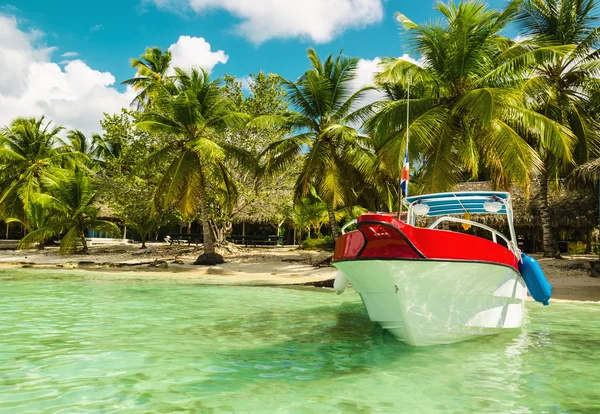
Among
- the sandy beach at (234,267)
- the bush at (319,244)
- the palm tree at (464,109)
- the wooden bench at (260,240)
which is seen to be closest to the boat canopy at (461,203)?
the palm tree at (464,109)

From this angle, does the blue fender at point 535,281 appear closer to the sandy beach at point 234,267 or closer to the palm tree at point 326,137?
the sandy beach at point 234,267

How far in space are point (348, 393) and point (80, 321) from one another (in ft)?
18.0

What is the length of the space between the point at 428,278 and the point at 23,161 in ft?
94.5

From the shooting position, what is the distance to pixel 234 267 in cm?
1855

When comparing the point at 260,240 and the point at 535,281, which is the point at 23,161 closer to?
the point at 260,240

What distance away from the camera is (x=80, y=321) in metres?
8.09

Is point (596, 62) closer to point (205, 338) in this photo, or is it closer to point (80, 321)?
point (205, 338)

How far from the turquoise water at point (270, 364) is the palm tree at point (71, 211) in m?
14.3

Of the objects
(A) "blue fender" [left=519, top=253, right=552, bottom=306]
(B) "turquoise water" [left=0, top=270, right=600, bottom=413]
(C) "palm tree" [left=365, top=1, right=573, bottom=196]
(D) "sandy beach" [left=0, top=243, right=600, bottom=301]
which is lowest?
(B) "turquoise water" [left=0, top=270, right=600, bottom=413]

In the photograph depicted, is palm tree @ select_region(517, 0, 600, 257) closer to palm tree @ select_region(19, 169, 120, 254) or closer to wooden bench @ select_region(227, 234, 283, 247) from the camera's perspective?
wooden bench @ select_region(227, 234, 283, 247)

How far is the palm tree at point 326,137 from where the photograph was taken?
56.6ft

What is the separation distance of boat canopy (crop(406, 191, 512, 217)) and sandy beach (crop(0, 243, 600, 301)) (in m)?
5.62

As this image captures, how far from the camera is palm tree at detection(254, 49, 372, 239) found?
17266 millimetres

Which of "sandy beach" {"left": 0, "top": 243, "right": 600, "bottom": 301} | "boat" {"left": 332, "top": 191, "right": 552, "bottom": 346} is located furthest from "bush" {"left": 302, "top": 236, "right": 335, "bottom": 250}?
"boat" {"left": 332, "top": 191, "right": 552, "bottom": 346}
